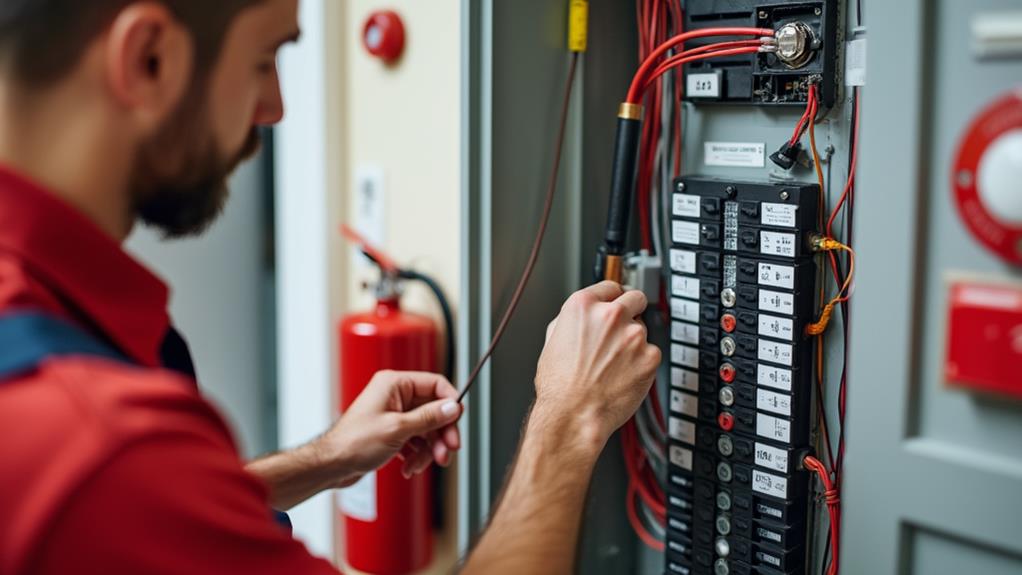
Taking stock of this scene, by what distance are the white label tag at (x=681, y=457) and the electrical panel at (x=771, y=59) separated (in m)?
0.42

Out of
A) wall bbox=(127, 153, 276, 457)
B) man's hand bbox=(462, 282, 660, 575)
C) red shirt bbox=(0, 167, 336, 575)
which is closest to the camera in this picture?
red shirt bbox=(0, 167, 336, 575)

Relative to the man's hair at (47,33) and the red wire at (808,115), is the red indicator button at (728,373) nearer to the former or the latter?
the red wire at (808,115)

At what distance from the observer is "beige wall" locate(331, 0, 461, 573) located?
1462 millimetres

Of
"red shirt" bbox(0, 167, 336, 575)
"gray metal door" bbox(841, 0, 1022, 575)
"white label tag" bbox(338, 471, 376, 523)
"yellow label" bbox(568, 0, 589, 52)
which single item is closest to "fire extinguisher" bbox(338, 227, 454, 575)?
"white label tag" bbox(338, 471, 376, 523)

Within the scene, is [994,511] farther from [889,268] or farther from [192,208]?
[192,208]

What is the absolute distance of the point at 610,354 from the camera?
0.98 m

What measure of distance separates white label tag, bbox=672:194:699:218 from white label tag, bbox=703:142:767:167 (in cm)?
7

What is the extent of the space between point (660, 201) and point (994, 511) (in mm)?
600

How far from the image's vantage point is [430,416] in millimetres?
1107

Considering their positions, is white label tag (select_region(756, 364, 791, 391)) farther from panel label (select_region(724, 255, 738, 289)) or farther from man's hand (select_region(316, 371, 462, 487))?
man's hand (select_region(316, 371, 462, 487))

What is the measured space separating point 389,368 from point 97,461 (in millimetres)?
875

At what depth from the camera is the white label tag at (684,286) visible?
1082 mm

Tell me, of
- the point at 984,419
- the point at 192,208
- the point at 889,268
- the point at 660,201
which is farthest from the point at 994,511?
the point at 192,208

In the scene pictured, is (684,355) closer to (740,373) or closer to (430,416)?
(740,373)
